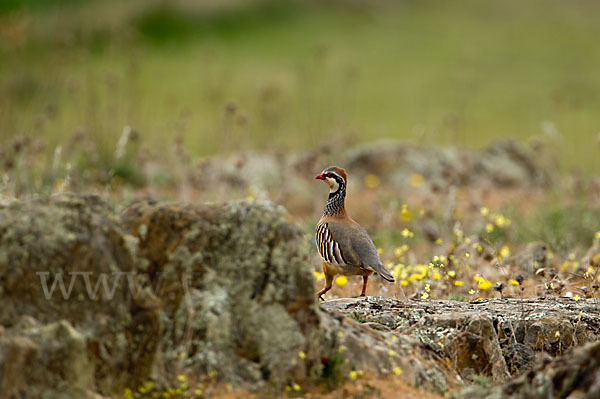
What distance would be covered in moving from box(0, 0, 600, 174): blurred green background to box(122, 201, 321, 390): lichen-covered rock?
1616cm

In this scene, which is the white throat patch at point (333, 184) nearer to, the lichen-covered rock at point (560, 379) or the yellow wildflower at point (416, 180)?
the lichen-covered rock at point (560, 379)

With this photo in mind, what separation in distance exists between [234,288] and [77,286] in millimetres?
834

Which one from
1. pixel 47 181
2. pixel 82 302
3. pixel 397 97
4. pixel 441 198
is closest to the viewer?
pixel 82 302

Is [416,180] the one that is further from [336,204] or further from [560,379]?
[560,379]

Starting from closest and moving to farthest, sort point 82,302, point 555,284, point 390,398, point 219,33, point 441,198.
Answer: point 82,302 → point 390,398 → point 555,284 → point 441,198 → point 219,33

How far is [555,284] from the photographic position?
658 cm

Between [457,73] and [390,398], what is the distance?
31046mm

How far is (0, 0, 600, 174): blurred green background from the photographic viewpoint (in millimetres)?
27188

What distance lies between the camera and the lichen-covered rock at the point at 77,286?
3.79 m

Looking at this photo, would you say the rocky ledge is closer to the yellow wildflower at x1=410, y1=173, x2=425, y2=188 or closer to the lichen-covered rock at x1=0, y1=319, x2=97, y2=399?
the lichen-covered rock at x1=0, y1=319, x2=97, y2=399

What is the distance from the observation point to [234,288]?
420 cm

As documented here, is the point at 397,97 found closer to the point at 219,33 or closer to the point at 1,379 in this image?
the point at 219,33

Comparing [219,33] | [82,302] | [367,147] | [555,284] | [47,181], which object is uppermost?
[219,33]

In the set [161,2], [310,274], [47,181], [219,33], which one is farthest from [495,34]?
[310,274]
